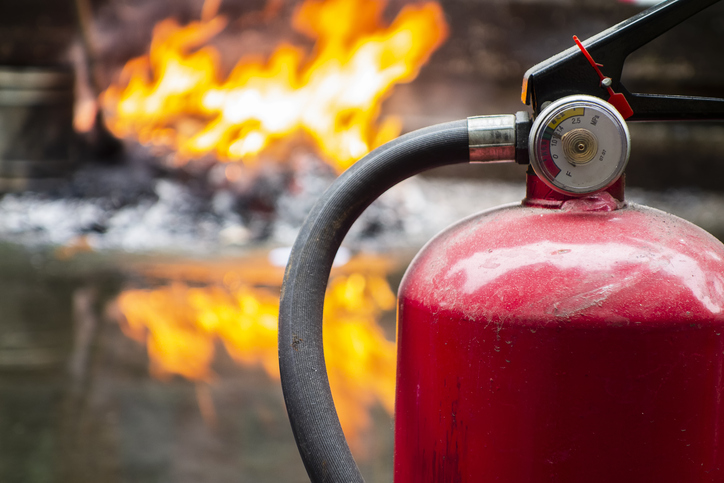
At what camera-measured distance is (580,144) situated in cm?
75

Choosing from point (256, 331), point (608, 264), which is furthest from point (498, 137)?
point (256, 331)

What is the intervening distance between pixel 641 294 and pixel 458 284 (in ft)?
0.64

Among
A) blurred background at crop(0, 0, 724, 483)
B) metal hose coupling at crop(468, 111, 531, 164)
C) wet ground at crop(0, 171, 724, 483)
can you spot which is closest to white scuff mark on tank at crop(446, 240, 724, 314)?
metal hose coupling at crop(468, 111, 531, 164)

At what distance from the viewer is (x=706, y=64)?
5582 mm

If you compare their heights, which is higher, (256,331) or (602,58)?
(602,58)

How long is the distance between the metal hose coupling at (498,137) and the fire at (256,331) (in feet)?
3.38

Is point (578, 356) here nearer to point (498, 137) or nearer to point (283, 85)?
point (498, 137)

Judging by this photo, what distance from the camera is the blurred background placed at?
2.34 metres

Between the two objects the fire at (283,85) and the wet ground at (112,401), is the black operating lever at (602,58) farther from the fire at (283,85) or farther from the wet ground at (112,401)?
the fire at (283,85)

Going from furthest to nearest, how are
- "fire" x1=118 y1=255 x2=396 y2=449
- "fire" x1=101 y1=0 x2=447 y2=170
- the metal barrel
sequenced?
"fire" x1=101 y1=0 x2=447 y2=170 → the metal barrel → "fire" x1=118 y1=255 x2=396 y2=449

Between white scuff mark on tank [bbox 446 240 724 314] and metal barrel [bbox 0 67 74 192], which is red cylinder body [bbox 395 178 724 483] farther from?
metal barrel [bbox 0 67 74 192]

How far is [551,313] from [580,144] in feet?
0.64

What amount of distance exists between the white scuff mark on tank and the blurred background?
4.12 ft

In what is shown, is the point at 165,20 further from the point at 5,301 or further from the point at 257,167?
the point at 5,301
